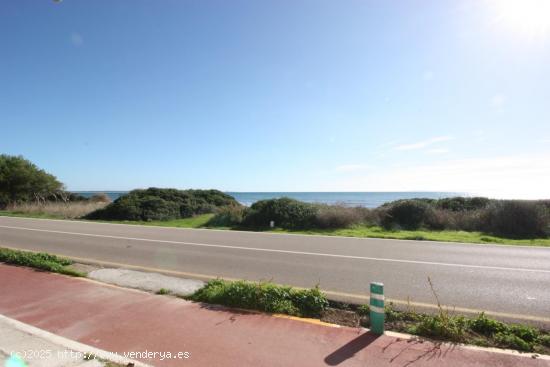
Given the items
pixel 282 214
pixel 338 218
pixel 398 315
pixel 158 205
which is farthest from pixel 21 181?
pixel 398 315

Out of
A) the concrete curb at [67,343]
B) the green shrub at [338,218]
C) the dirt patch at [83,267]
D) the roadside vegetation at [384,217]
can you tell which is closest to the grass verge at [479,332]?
the concrete curb at [67,343]

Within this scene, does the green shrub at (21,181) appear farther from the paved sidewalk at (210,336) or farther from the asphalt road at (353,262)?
the paved sidewalk at (210,336)

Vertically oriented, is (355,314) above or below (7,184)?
below

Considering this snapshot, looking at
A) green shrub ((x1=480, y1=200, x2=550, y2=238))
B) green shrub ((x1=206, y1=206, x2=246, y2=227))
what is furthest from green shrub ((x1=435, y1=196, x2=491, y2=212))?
green shrub ((x1=206, y1=206, x2=246, y2=227))

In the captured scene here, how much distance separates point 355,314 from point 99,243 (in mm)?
10118

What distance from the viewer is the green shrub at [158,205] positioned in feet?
78.0

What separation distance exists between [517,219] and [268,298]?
15.4m

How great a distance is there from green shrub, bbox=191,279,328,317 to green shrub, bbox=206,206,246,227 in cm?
1347

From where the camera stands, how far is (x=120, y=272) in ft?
25.1

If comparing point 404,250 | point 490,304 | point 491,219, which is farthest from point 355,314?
point 491,219

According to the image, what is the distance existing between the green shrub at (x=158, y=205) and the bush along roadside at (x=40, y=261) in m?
14.5

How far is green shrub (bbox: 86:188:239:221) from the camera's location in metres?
23.8

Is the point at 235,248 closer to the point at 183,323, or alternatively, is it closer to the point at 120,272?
the point at 120,272

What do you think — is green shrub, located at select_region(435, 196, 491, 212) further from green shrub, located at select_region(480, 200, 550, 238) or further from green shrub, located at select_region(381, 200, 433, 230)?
green shrub, located at select_region(480, 200, 550, 238)
